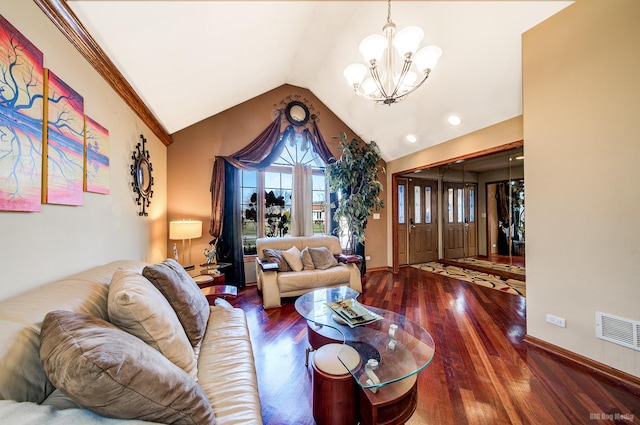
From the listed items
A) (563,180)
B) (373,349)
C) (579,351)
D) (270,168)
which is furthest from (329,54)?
(579,351)

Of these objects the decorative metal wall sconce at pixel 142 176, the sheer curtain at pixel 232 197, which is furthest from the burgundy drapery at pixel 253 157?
the decorative metal wall sconce at pixel 142 176

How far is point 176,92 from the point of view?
7.97 feet

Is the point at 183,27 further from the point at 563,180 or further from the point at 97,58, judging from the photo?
the point at 563,180

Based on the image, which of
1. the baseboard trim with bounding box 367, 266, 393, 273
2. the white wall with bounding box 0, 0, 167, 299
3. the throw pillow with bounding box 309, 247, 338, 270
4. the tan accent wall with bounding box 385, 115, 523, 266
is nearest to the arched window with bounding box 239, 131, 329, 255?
the throw pillow with bounding box 309, 247, 338, 270

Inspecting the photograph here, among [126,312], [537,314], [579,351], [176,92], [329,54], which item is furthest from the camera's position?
[329,54]

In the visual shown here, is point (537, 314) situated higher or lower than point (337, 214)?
lower

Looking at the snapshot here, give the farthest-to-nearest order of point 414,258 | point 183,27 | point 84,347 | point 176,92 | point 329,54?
point 414,258 < point 329,54 < point 176,92 < point 183,27 < point 84,347

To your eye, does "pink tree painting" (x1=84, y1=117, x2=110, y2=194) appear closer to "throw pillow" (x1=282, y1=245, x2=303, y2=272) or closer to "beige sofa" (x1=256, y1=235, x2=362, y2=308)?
"beige sofa" (x1=256, y1=235, x2=362, y2=308)

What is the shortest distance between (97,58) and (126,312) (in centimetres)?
178

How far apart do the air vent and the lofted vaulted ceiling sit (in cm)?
222

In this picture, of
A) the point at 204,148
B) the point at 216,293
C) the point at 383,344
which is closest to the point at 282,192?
the point at 204,148

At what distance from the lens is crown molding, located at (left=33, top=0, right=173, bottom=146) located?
124cm

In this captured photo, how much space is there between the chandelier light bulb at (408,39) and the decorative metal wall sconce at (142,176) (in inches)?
104

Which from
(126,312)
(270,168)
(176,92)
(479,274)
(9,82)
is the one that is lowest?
(479,274)
